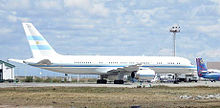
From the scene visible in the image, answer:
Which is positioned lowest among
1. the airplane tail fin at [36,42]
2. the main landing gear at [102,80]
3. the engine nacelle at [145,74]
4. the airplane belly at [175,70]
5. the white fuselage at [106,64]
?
the main landing gear at [102,80]

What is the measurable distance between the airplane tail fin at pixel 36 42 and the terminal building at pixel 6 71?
17817 mm

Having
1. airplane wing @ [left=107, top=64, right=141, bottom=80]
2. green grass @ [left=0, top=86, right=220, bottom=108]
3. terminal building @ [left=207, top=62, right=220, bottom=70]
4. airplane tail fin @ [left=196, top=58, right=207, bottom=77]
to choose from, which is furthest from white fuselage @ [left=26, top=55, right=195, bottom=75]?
terminal building @ [left=207, top=62, right=220, bottom=70]

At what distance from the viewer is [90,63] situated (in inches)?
2362

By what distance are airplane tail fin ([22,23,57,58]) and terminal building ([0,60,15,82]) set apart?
17.8 m

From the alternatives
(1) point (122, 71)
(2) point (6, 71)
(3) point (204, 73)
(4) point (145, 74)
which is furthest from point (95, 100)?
(3) point (204, 73)

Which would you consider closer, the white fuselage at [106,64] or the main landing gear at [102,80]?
the white fuselage at [106,64]

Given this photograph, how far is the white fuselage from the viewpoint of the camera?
5838 cm

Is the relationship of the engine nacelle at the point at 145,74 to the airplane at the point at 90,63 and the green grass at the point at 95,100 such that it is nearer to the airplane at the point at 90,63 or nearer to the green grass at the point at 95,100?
the airplane at the point at 90,63

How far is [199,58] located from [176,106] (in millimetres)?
63271

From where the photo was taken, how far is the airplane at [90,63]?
190 ft

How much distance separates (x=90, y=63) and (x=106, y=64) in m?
2.61

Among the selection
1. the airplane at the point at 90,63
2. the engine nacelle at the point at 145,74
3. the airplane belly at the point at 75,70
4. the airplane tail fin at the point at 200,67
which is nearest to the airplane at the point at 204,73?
the airplane tail fin at the point at 200,67

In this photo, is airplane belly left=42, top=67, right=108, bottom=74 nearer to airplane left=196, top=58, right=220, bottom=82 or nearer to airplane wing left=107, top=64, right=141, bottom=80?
airplane wing left=107, top=64, right=141, bottom=80

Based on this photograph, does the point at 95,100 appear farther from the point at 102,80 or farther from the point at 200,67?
the point at 200,67
